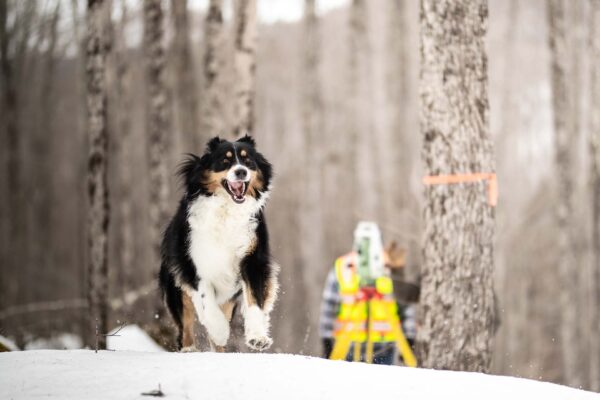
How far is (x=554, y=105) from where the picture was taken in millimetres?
12180

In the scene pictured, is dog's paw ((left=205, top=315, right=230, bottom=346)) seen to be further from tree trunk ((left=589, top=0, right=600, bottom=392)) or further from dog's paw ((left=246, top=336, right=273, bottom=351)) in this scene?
tree trunk ((left=589, top=0, right=600, bottom=392))

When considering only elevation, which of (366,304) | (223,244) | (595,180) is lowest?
(366,304)

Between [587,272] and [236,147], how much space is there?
15.4m

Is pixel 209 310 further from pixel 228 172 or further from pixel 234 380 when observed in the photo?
pixel 234 380

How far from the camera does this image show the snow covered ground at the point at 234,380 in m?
3.39

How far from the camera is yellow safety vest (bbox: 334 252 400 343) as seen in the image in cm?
660

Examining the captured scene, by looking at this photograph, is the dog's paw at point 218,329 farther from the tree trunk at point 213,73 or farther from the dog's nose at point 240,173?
the tree trunk at point 213,73

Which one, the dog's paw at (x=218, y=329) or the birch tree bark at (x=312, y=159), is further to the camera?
the birch tree bark at (x=312, y=159)

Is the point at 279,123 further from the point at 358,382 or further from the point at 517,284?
the point at 358,382

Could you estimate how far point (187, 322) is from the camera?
4.85 meters

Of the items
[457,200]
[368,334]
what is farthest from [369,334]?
[457,200]

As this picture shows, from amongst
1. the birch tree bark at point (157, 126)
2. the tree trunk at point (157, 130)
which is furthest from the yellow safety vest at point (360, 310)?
the birch tree bark at point (157, 126)

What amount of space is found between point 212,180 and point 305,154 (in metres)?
11.2

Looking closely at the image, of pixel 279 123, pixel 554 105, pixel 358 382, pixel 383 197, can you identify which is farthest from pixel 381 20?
pixel 358 382
